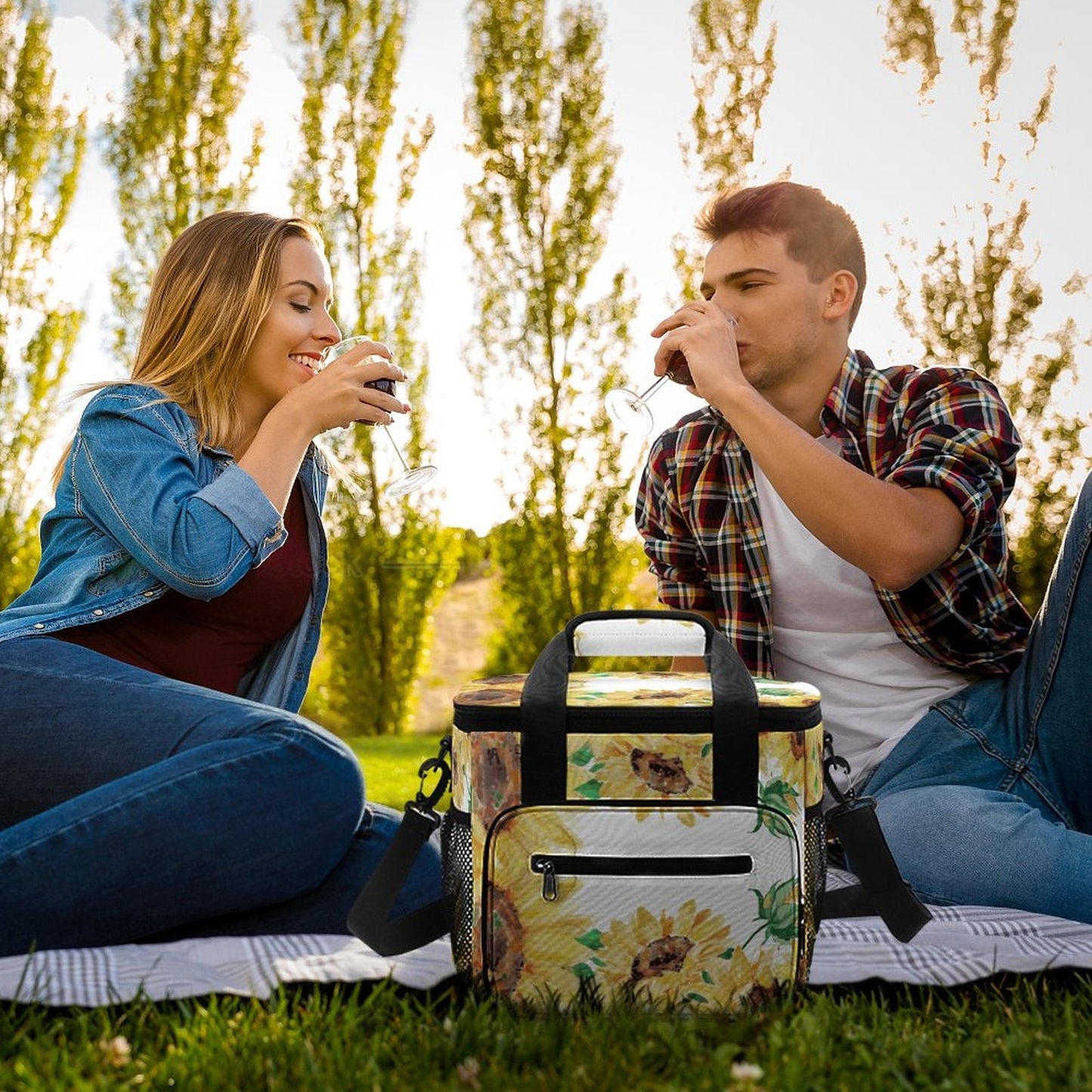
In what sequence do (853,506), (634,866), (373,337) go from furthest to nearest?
1. (373,337)
2. (853,506)
3. (634,866)

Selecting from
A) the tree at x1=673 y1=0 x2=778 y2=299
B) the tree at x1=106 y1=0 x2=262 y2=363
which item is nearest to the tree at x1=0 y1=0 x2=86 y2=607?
the tree at x1=106 y1=0 x2=262 y2=363

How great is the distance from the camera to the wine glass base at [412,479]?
120 inches

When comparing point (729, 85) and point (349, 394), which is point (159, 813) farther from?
point (729, 85)

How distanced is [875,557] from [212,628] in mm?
1428

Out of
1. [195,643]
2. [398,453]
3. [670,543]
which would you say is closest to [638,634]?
[195,643]

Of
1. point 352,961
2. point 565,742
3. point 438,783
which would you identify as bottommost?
point 352,961

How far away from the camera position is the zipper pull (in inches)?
66.7

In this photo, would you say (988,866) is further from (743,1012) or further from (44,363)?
(44,363)

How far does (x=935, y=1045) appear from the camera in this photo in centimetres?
152

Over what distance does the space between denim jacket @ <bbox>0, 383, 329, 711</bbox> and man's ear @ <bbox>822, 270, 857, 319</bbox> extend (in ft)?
5.01

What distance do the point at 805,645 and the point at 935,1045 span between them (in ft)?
4.60

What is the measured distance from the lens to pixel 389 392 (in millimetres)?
2717

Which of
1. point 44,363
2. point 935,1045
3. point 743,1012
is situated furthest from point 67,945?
point 44,363

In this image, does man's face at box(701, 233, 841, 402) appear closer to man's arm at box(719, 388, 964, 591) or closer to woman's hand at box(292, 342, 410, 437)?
man's arm at box(719, 388, 964, 591)
